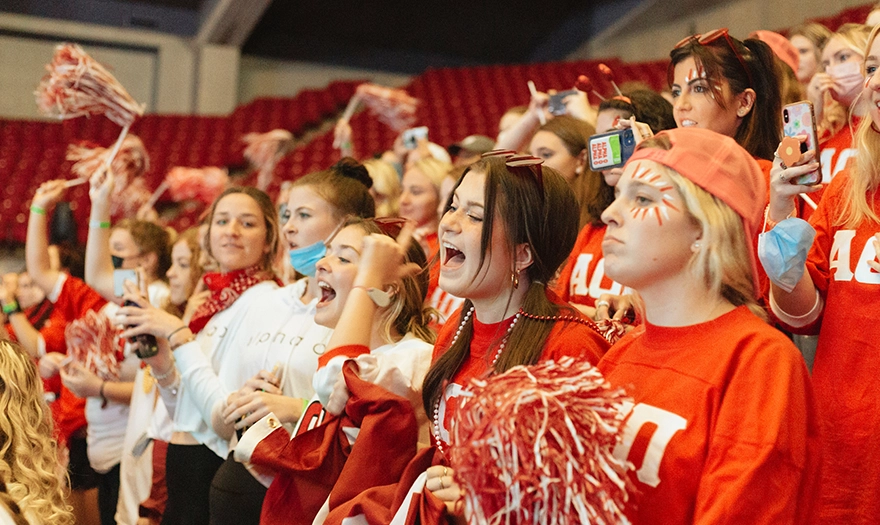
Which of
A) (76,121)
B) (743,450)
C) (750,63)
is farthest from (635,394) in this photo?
(76,121)

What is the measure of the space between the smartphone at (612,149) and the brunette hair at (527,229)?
0.15 m

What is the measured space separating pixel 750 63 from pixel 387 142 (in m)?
7.11

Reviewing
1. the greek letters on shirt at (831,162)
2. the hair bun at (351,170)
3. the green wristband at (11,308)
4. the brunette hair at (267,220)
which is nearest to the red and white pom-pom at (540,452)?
the greek letters on shirt at (831,162)

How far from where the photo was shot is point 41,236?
3.59 m

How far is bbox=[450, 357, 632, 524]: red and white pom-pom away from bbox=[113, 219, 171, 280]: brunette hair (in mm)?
2923

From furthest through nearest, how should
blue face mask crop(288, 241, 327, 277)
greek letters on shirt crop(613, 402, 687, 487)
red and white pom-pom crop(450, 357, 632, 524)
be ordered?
blue face mask crop(288, 241, 327, 277), greek letters on shirt crop(613, 402, 687, 487), red and white pom-pom crop(450, 357, 632, 524)

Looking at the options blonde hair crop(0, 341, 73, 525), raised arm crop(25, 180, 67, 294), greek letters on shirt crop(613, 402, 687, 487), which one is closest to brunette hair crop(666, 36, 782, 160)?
greek letters on shirt crop(613, 402, 687, 487)

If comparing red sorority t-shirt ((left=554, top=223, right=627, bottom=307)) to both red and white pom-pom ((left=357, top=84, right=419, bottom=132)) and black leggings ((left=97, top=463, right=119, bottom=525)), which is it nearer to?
black leggings ((left=97, top=463, right=119, bottom=525))

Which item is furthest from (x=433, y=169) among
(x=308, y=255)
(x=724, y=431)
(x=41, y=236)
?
(x=724, y=431)

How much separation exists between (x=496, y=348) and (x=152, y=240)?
257 cm

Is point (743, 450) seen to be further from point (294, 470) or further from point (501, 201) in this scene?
point (294, 470)

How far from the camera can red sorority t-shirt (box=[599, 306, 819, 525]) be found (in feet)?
3.72

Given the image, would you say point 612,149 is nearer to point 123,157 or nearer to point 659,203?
point 659,203

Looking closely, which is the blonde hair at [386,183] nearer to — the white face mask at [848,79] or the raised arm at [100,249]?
the raised arm at [100,249]
